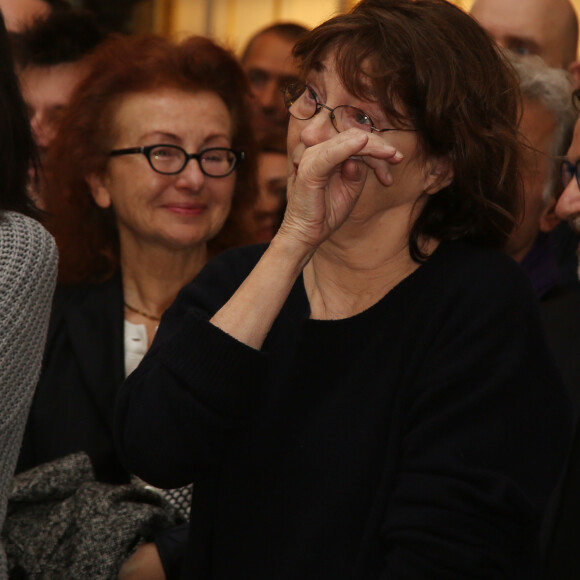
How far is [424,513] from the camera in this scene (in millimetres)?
1804

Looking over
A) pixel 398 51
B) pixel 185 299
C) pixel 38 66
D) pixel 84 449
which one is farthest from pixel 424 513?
pixel 38 66

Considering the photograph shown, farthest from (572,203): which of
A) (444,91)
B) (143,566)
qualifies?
(143,566)

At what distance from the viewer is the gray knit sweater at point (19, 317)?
1969 mm

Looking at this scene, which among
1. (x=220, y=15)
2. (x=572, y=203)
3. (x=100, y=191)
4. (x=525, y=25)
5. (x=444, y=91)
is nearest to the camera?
(x=444, y=91)

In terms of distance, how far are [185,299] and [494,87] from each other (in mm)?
782

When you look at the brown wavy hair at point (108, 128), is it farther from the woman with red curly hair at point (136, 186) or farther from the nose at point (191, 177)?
the nose at point (191, 177)

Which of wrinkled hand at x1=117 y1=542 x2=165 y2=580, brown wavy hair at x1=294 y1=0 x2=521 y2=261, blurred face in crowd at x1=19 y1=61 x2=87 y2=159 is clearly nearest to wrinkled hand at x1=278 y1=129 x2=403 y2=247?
brown wavy hair at x1=294 y1=0 x2=521 y2=261

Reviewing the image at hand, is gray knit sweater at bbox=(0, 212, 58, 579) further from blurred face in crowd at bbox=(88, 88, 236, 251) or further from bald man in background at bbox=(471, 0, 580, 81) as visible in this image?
bald man in background at bbox=(471, 0, 580, 81)

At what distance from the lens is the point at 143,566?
234 cm

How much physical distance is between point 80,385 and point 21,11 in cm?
204

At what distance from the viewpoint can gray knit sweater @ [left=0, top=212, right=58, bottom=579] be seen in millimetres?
1969

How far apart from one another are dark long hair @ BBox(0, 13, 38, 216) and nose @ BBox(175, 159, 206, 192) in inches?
39.5

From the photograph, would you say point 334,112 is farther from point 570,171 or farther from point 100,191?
point 100,191

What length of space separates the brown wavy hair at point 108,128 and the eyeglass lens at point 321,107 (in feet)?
4.28
